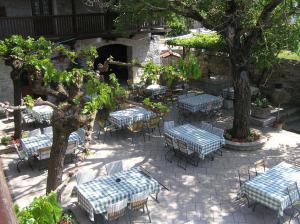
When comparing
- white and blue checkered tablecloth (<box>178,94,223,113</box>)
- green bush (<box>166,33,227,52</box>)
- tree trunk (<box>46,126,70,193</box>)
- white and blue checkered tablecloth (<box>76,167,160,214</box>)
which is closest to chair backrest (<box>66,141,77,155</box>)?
white and blue checkered tablecloth (<box>76,167,160,214</box>)

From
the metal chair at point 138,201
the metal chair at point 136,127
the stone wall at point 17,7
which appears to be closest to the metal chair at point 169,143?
the metal chair at point 136,127

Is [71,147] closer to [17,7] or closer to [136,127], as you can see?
[136,127]

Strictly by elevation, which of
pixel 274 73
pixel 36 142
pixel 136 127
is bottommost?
pixel 136 127

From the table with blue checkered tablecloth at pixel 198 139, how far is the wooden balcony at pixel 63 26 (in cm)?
539

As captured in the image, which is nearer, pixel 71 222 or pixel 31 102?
pixel 31 102

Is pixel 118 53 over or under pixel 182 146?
over

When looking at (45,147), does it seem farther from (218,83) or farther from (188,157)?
(218,83)

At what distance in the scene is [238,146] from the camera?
13406 mm

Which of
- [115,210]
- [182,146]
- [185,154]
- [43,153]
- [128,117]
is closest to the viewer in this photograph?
[115,210]

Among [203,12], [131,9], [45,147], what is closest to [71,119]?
[45,147]

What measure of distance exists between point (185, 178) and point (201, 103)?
212 inches

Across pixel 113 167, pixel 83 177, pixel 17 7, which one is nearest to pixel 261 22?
pixel 113 167

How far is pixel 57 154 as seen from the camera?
7508 millimetres

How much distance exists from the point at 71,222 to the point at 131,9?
28.2 ft
